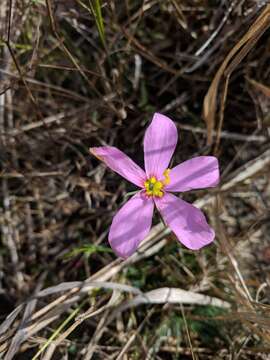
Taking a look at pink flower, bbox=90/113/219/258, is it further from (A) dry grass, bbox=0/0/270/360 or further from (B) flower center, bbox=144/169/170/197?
(A) dry grass, bbox=0/0/270/360

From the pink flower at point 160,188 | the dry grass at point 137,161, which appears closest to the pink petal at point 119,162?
the pink flower at point 160,188

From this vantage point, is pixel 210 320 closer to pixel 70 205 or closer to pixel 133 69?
pixel 70 205

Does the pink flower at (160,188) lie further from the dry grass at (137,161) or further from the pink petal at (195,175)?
the dry grass at (137,161)

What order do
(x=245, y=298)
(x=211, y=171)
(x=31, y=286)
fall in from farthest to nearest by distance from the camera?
(x=31, y=286), (x=245, y=298), (x=211, y=171)

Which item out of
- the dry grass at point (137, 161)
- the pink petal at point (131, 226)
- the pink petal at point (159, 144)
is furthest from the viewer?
the dry grass at point (137, 161)

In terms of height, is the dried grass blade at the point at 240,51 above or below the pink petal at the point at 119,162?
above

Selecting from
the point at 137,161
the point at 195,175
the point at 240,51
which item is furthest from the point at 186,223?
the point at 137,161

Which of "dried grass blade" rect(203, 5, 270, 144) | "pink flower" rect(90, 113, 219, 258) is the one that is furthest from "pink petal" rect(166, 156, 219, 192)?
"dried grass blade" rect(203, 5, 270, 144)

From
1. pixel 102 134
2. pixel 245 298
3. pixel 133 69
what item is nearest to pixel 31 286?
pixel 102 134
